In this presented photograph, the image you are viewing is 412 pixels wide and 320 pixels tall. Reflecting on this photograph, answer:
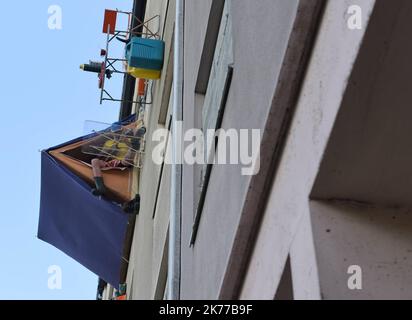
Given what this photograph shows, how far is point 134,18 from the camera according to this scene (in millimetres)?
13328

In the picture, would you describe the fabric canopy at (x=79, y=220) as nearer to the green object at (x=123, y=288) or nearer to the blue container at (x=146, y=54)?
the green object at (x=123, y=288)

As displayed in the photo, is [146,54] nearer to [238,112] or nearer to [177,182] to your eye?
[177,182]

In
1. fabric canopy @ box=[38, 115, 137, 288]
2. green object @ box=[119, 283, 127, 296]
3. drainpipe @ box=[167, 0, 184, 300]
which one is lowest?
green object @ box=[119, 283, 127, 296]

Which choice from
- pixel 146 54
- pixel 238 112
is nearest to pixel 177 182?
pixel 238 112

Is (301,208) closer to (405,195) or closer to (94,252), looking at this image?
(405,195)

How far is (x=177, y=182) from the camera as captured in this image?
5.80 meters

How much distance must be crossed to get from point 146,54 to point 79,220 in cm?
288

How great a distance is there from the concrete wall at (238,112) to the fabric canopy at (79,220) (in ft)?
19.2

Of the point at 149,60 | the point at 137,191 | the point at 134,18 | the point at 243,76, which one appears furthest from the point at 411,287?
the point at 134,18

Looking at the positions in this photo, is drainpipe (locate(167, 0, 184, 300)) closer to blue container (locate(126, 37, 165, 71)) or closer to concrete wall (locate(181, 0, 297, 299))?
concrete wall (locate(181, 0, 297, 299))

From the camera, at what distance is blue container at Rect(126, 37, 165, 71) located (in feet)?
32.1

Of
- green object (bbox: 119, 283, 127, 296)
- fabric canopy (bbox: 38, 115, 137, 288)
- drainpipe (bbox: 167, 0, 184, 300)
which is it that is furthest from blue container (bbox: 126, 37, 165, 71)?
green object (bbox: 119, 283, 127, 296)

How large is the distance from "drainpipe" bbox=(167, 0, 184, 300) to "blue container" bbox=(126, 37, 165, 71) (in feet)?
9.73
